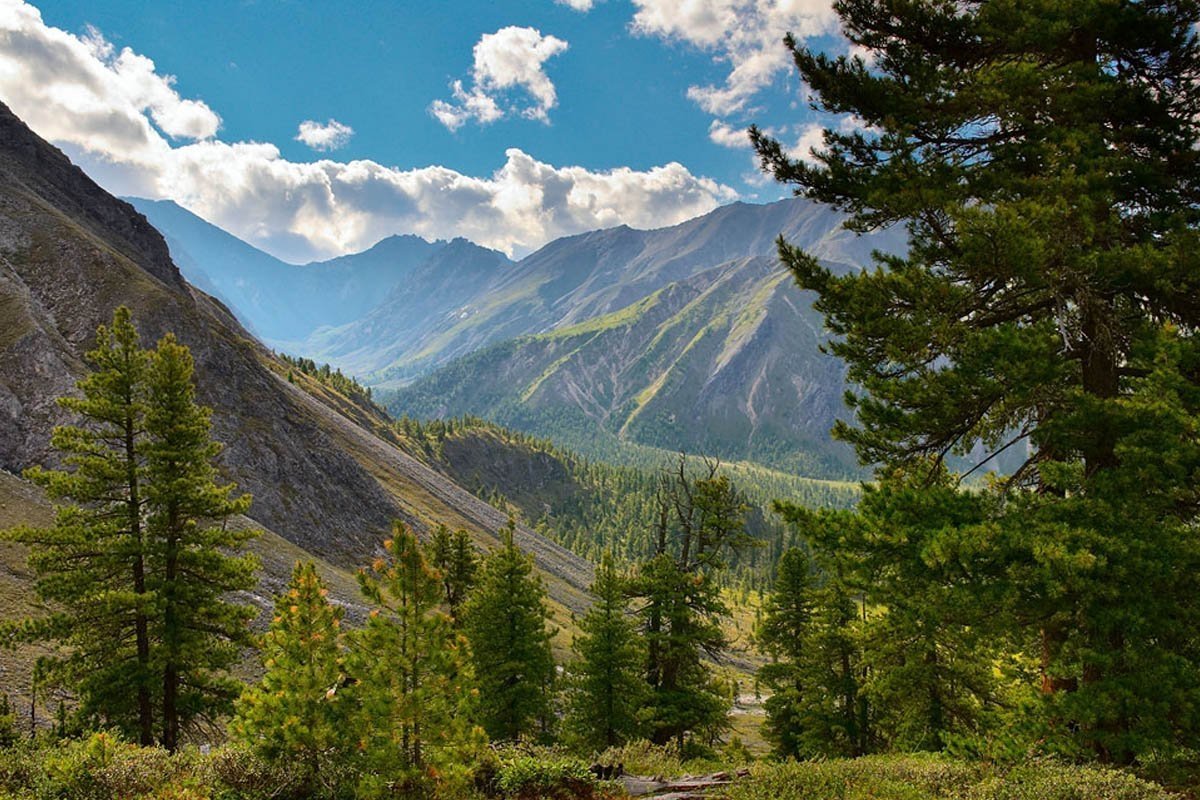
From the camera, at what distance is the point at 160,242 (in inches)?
4341

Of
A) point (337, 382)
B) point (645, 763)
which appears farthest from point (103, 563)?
point (337, 382)

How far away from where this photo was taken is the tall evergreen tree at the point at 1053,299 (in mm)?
9312

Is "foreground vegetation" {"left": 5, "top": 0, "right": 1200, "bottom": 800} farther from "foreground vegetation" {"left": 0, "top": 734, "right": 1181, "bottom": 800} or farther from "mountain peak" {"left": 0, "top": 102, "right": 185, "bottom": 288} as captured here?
"mountain peak" {"left": 0, "top": 102, "right": 185, "bottom": 288}

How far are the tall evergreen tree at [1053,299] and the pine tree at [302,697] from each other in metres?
11.5

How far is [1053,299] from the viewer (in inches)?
448

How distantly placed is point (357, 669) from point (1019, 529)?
12.1 meters

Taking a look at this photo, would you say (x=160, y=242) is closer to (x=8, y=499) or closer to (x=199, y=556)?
(x=8, y=499)

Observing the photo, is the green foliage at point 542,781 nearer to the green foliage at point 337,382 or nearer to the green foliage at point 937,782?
the green foliage at point 937,782

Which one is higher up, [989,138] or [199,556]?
[989,138]

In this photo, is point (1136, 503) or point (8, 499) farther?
point (8, 499)

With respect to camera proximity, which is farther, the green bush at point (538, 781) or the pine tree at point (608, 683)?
the pine tree at point (608, 683)

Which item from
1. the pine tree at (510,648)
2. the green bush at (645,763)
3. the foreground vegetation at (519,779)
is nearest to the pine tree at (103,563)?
the foreground vegetation at (519,779)

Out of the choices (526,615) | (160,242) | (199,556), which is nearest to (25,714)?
(199,556)

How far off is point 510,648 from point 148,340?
59.6m
